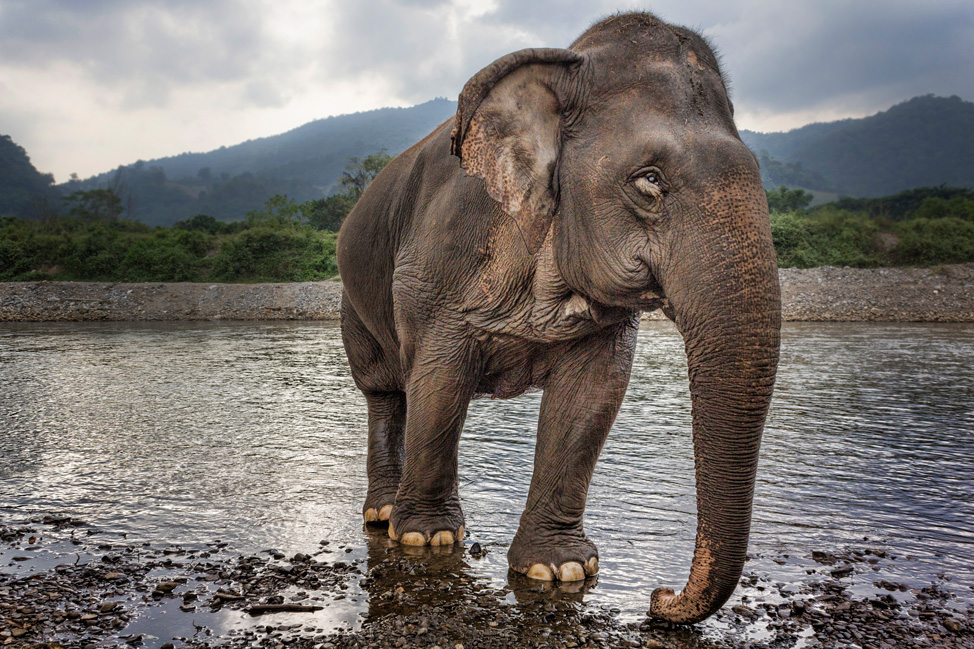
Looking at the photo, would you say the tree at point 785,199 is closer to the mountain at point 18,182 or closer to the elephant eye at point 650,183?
the elephant eye at point 650,183

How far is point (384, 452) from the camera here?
17.3ft

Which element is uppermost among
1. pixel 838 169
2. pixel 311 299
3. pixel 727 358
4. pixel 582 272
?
pixel 838 169

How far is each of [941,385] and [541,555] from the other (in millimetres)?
9624

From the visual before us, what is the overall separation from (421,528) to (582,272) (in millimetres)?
1902

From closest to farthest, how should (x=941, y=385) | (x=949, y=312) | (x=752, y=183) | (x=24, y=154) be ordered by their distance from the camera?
(x=752, y=183) < (x=941, y=385) < (x=949, y=312) < (x=24, y=154)

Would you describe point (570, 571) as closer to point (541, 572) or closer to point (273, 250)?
point (541, 572)

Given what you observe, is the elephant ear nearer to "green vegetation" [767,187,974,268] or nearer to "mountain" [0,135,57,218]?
"green vegetation" [767,187,974,268]

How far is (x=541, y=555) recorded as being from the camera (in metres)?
4.09

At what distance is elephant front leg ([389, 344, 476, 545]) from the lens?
402 cm

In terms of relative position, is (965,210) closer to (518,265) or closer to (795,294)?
(795,294)

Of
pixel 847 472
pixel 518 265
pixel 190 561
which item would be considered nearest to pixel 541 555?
pixel 518 265

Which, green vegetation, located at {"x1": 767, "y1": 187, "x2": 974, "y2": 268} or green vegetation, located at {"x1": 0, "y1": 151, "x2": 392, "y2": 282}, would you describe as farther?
green vegetation, located at {"x1": 0, "y1": 151, "x2": 392, "y2": 282}

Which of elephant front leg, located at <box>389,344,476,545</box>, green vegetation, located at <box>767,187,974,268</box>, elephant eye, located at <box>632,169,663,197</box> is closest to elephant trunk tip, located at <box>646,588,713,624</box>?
elephant front leg, located at <box>389,344,476,545</box>

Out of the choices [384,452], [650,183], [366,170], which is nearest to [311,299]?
[384,452]
